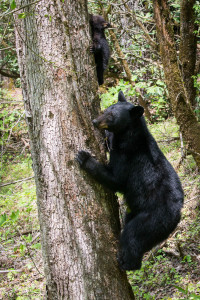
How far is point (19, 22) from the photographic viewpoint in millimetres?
3025

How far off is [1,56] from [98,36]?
11313 millimetres

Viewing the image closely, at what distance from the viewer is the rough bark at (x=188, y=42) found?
602 centimetres

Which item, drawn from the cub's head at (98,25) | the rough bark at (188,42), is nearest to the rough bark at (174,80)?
the rough bark at (188,42)

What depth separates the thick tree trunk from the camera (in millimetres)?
2686

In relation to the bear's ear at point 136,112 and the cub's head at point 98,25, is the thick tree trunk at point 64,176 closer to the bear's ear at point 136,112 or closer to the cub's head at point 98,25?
the bear's ear at point 136,112

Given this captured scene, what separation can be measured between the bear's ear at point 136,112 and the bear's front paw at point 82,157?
806 millimetres

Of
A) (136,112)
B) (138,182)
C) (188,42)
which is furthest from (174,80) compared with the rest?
(138,182)

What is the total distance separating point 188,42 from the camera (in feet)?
20.4

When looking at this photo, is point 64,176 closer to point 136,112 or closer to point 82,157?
point 82,157

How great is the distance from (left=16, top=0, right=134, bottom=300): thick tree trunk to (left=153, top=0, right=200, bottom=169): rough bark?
296 cm

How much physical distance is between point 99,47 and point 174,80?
70.9 inches

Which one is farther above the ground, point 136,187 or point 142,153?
point 142,153

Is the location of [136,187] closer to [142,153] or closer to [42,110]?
[142,153]

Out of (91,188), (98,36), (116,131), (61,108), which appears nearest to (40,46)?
(61,108)
